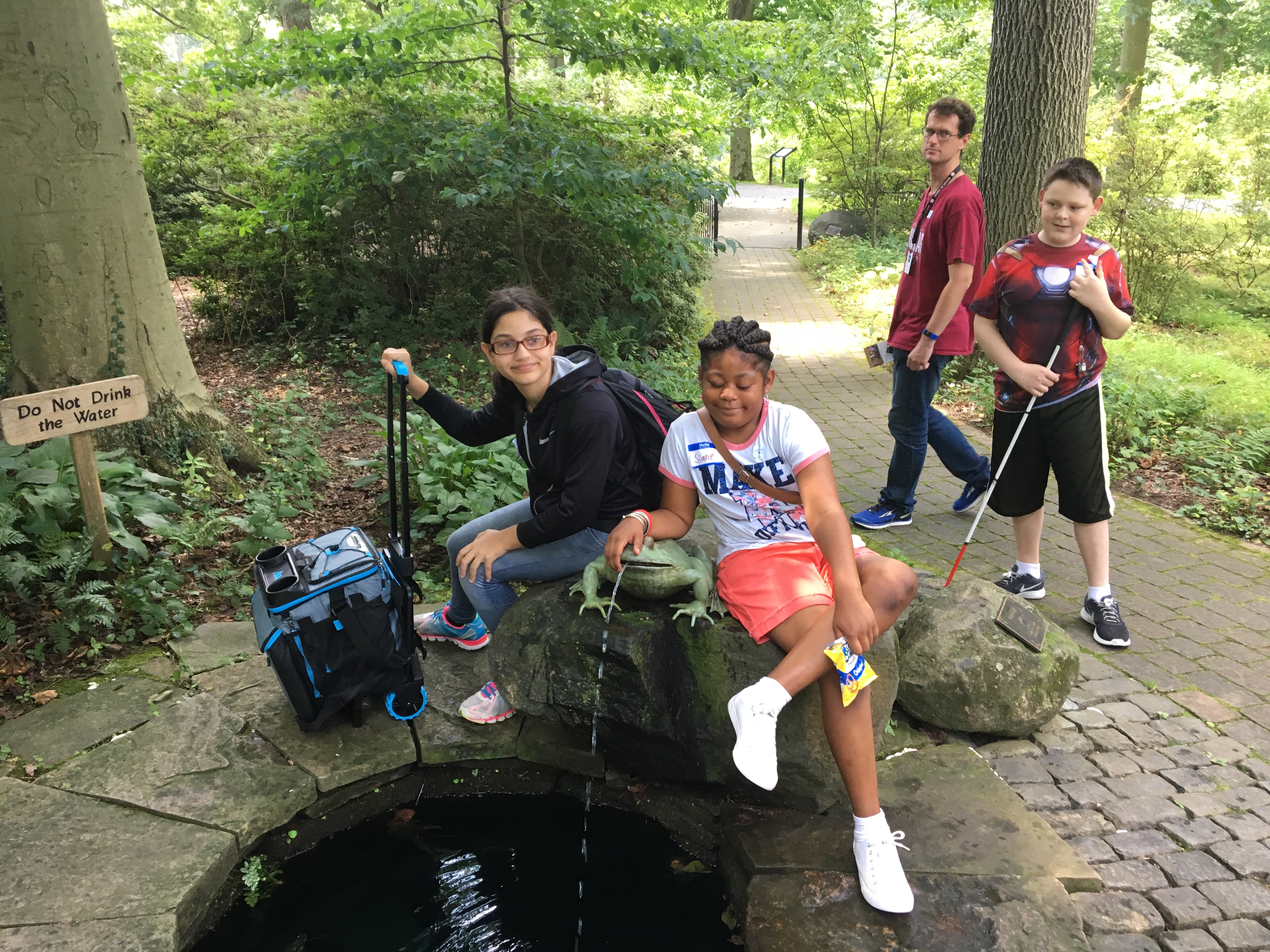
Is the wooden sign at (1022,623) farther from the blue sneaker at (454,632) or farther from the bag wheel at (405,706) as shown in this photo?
the bag wheel at (405,706)

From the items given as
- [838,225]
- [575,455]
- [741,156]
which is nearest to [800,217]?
[838,225]

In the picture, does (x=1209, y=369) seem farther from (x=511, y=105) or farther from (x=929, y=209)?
(x=511, y=105)

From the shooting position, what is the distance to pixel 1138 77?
11.2 meters

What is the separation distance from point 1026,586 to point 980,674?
1.18 meters

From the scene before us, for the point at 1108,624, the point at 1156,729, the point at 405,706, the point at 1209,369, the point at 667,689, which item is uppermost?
the point at 667,689

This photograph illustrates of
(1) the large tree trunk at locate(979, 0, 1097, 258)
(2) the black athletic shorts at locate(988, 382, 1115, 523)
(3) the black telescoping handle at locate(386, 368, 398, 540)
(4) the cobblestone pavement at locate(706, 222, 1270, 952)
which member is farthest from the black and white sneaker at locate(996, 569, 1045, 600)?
(1) the large tree trunk at locate(979, 0, 1097, 258)

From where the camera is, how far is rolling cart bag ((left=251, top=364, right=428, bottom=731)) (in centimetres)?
295

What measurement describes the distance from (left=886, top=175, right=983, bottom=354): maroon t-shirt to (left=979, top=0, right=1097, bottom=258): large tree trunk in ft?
9.04

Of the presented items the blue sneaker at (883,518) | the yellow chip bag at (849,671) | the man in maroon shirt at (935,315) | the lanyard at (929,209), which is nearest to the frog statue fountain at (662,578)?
the yellow chip bag at (849,671)

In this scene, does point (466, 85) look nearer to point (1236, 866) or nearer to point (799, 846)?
point (799, 846)

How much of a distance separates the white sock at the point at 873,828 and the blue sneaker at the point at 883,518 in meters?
2.79

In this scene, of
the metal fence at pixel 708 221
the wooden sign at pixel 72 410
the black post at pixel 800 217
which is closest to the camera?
the wooden sign at pixel 72 410

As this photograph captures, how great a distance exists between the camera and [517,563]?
318 centimetres

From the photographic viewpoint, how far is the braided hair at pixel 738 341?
2.59 meters
